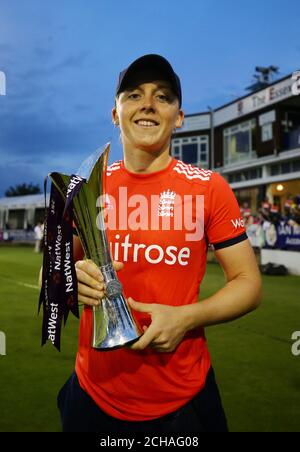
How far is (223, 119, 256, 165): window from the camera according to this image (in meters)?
30.1

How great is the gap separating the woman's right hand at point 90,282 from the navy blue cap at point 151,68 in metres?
0.77

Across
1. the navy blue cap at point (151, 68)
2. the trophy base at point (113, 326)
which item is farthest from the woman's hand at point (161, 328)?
the navy blue cap at point (151, 68)

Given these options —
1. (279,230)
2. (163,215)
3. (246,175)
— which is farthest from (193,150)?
(163,215)

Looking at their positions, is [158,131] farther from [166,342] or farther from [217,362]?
[217,362]

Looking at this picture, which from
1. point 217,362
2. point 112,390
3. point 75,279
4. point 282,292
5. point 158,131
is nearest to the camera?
point 75,279

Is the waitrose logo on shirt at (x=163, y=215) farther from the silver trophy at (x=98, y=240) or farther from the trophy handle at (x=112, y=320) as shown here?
the trophy handle at (x=112, y=320)

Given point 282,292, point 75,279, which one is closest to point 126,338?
point 75,279

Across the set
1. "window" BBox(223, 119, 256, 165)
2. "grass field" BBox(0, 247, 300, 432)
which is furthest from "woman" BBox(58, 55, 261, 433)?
"window" BBox(223, 119, 256, 165)

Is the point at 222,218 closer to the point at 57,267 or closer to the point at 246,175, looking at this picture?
the point at 57,267

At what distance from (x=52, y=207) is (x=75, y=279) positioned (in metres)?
0.27

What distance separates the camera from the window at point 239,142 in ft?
98.7

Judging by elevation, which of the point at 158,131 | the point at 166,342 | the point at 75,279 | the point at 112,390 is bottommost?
the point at 112,390

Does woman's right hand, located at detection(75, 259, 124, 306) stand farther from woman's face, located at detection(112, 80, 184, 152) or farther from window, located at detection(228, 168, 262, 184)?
window, located at detection(228, 168, 262, 184)

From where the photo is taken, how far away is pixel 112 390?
1641 millimetres
